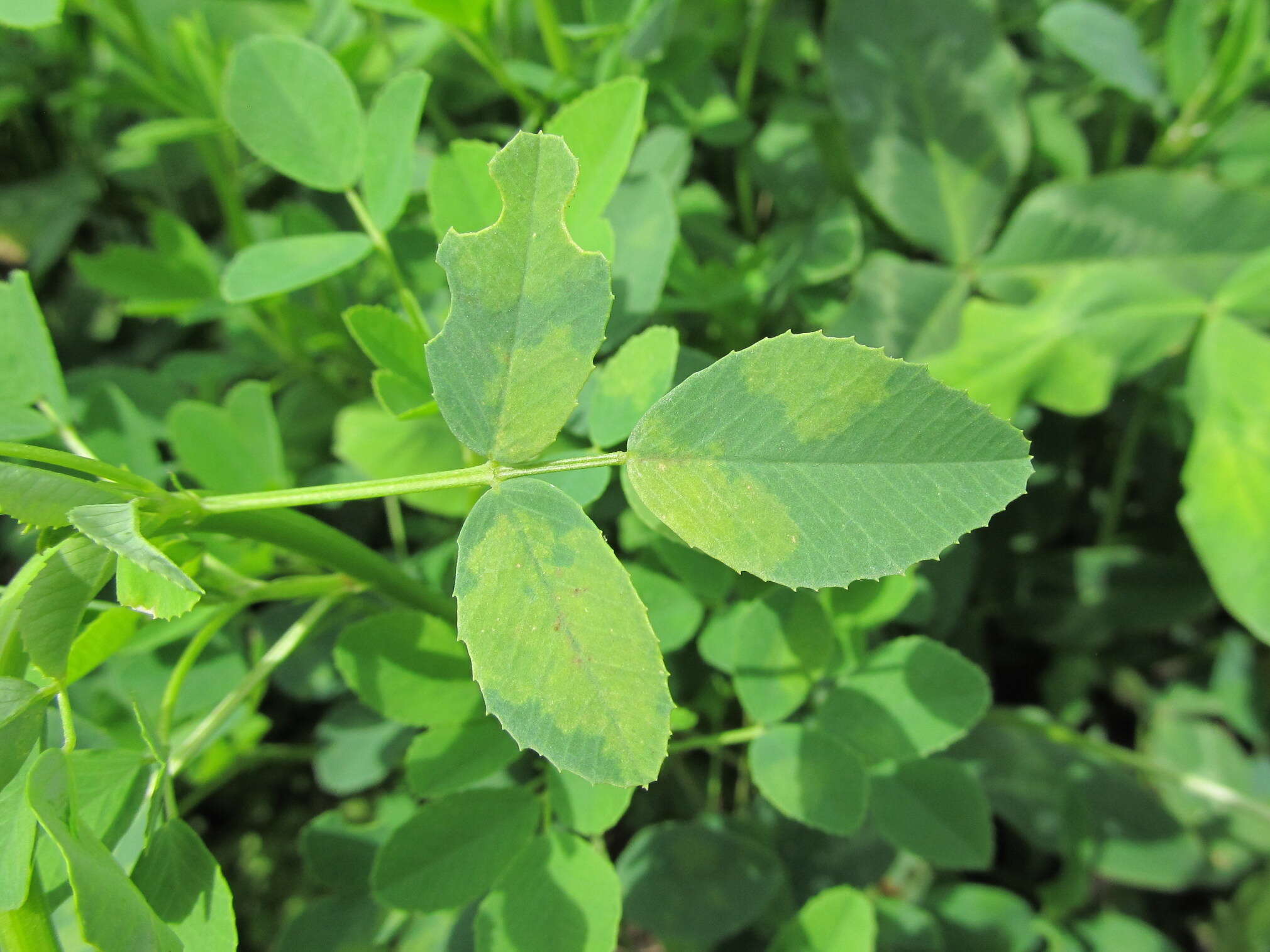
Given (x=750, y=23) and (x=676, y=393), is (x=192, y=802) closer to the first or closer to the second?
(x=676, y=393)

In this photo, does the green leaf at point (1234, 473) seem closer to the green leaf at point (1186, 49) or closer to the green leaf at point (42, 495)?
the green leaf at point (1186, 49)

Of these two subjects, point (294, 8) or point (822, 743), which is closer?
point (822, 743)

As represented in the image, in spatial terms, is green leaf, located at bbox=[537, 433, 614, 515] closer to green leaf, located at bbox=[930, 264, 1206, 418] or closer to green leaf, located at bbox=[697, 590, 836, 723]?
green leaf, located at bbox=[697, 590, 836, 723]

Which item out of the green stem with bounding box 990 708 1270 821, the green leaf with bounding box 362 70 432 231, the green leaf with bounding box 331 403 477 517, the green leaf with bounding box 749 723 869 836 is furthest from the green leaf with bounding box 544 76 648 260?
the green stem with bounding box 990 708 1270 821

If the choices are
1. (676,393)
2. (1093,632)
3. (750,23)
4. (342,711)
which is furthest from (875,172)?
(342,711)

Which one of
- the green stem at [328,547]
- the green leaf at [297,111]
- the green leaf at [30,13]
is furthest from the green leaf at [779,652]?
the green leaf at [30,13]

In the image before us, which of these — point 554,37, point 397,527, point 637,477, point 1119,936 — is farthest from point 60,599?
point 1119,936

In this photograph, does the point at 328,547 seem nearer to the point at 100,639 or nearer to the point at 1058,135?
the point at 100,639
